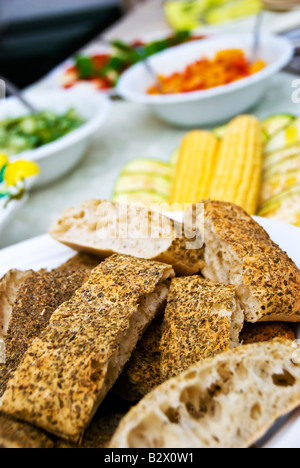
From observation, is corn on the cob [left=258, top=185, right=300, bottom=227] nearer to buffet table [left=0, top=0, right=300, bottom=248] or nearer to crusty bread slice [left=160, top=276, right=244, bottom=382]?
crusty bread slice [left=160, top=276, right=244, bottom=382]

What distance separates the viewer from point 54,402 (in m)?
0.93

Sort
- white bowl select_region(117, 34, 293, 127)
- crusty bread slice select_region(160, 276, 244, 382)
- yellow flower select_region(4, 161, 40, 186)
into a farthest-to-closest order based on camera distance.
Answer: white bowl select_region(117, 34, 293, 127) < yellow flower select_region(4, 161, 40, 186) < crusty bread slice select_region(160, 276, 244, 382)

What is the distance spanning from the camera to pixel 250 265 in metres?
1.16

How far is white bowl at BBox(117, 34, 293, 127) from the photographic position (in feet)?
8.19

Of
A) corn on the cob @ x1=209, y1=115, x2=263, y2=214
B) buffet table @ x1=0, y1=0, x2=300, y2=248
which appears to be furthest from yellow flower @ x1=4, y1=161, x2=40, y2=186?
corn on the cob @ x1=209, y1=115, x2=263, y2=214

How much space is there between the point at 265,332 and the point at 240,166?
1.11 meters

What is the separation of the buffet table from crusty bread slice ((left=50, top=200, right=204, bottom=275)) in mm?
782

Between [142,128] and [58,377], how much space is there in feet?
7.96

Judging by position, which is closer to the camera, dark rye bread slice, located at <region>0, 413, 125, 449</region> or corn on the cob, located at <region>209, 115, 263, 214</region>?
dark rye bread slice, located at <region>0, 413, 125, 449</region>

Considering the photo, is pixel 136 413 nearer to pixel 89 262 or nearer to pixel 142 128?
pixel 89 262

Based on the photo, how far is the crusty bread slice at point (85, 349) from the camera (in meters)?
0.92

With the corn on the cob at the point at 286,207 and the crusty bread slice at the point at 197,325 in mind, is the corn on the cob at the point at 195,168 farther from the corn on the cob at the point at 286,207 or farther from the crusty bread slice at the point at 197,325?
the crusty bread slice at the point at 197,325

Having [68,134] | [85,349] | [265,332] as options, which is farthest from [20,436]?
[68,134]
